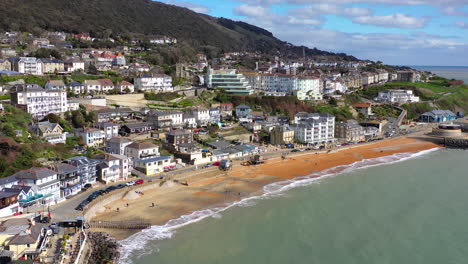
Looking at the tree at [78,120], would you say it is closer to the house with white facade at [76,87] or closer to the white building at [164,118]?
the white building at [164,118]

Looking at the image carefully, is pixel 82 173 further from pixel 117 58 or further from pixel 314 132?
pixel 117 58

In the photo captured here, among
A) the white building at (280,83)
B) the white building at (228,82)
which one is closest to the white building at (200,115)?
the white building at (228,82)

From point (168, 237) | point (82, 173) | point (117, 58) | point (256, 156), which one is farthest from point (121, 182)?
point (117, 58)

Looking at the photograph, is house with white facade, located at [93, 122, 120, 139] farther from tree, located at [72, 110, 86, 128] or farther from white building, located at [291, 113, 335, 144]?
white building, located at [291, 113, 335, 144]

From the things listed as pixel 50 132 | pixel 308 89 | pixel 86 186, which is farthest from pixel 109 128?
pixel 308 89

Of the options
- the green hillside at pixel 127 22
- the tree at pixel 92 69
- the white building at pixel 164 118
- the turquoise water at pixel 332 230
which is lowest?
the turquoise water at pixel 332 230

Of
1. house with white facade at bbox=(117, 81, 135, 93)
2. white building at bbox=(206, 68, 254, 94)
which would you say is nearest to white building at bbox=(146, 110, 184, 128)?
house with white facade at bbox=(117, 81, 135, 93)
